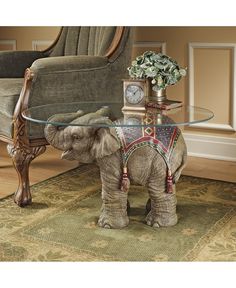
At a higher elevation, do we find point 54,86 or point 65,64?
point 65,64

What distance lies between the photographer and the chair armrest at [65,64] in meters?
2.54

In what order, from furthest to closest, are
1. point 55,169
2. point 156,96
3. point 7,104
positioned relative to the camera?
point 55,169 → point 7,104 → point 156,96

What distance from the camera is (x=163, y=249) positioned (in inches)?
79.6

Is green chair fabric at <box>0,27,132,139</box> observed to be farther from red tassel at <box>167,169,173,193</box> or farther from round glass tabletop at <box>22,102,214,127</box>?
red tassel at <box>167,169,173,193</box>

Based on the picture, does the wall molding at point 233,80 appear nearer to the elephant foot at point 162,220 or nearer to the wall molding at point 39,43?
the wall molding at point 39,43

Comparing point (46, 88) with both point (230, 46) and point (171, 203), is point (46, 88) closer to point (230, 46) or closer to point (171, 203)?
point (171, 203)

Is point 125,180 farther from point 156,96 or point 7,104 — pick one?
point 7,104

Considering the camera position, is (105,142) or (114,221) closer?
(105,142)

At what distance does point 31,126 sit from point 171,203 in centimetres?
77

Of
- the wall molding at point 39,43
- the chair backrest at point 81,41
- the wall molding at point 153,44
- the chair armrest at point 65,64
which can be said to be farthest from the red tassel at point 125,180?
the wall molding at point 39,43

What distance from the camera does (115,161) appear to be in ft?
7.10

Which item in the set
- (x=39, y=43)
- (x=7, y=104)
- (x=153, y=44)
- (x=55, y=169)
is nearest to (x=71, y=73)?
(x=7, y=104)

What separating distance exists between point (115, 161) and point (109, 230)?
29 centimetres

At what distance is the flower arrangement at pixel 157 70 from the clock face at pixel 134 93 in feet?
0.21
